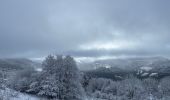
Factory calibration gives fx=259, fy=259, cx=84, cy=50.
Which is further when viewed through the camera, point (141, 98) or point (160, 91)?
point (160, 91)

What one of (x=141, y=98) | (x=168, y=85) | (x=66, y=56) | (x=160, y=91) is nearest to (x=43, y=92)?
(x=66, y=56)

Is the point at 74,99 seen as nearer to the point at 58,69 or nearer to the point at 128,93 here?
the point at 58,69

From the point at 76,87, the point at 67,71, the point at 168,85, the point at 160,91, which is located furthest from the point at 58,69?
the point at 168,85

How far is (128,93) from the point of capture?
9350 cm

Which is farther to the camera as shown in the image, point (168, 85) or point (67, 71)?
point (168, 85)

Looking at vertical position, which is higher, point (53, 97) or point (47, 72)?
point (47, 72)

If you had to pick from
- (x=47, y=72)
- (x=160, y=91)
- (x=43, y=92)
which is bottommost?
(x=160, y=91)

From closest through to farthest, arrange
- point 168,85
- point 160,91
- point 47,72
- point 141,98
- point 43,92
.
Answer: point 43,92
point 47,72
point 141,98
point 160,91
point 168,85

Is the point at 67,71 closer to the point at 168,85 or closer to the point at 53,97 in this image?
the point at 53,97

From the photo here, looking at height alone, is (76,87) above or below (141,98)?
above

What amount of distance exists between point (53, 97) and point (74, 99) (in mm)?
4691

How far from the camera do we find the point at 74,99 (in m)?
57.1

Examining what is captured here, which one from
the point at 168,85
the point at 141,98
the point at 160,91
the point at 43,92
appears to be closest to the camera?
the point at 43,92

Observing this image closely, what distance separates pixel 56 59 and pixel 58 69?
301cm
